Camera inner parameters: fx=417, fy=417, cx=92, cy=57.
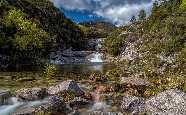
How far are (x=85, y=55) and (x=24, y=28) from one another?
126 ft

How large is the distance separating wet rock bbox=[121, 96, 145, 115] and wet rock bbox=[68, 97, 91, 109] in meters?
4.26

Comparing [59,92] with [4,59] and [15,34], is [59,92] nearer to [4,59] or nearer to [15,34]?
[4,59]

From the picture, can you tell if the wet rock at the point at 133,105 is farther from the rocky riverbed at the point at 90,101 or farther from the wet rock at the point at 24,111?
the wet rock at the point at 24,111

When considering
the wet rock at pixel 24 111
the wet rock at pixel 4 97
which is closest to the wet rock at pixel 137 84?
the wet rock at pixel 24 111

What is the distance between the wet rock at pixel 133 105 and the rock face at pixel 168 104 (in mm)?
816

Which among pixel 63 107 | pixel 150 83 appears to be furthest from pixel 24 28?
pixel 63 107

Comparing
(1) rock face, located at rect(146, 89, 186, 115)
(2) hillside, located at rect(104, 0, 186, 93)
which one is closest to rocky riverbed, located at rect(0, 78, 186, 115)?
(1) rock face, located at rect(146, 89, 186, 115)

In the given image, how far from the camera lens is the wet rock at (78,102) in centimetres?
4439

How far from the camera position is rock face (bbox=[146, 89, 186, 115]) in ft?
123

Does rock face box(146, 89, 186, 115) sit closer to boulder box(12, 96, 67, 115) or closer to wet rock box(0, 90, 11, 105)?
boulder box(12, 96, 67, 115)

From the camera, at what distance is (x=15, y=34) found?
119 m

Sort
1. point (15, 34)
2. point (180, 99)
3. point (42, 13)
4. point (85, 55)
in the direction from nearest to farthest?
1. point (180, 99)
2. point (15, 34)
3. point (85, 55)
4. point (42, 13)

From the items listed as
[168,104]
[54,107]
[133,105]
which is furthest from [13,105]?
[168,104]

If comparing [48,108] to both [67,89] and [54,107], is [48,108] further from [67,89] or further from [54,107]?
[67,89]
